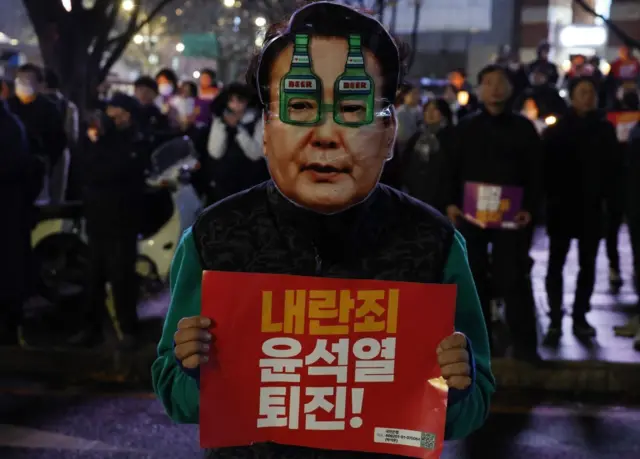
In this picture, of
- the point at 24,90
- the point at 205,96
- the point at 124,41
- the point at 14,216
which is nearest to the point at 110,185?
the point at 14,216

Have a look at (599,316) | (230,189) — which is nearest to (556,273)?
(599,316)

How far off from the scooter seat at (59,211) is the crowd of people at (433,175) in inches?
4.5

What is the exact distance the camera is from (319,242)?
6.03 feet

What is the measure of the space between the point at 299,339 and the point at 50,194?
7.22 metres

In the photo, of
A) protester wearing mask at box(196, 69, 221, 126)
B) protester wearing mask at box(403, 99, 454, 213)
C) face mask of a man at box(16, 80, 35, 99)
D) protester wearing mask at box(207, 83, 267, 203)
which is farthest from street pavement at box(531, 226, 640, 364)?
face mask of a man at box(16, 80, 35, 99)

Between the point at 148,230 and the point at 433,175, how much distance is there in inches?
101

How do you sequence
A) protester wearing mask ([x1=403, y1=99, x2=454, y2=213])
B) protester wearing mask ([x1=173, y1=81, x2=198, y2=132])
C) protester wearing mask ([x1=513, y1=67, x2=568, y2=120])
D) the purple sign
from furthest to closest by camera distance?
protester wearing mask ([x1=173, y1=81, x2=198, y2=132]), protester wearing mask ([x1=513, y1=67, x2=568, y2=120]), protester wearing mask ([x1=403, y1=99, x2=454, y2=213]), the purple sign

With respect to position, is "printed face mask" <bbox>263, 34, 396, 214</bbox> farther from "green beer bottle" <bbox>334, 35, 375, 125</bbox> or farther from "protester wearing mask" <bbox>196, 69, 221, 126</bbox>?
"protester wearing mask" <bbox>196, 69, 221, 126</bbox>

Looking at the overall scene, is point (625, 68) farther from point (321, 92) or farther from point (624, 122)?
point (321, 92)

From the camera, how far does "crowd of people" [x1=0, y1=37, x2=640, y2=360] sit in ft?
18.5

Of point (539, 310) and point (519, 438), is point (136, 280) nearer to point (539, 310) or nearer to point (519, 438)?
point (519, 438)

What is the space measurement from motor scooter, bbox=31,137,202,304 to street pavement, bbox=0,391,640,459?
1.55 meters

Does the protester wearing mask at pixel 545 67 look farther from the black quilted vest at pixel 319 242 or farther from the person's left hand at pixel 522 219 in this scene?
the black quilted vest at pixel 319 242

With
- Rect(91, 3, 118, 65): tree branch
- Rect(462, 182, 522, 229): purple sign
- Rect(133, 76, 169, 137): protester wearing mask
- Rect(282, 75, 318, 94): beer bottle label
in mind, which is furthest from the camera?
Rect(91, 3, 118, 65): tree branch
